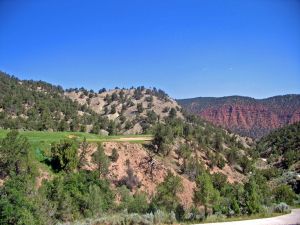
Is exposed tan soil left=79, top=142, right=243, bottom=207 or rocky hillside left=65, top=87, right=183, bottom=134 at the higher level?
rocky hillside left=65, top=87, right=183, bottom=134

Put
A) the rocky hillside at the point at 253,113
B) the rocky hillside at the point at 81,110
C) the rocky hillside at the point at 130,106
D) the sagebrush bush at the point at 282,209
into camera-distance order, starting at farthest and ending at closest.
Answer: the rocky hillside at the point at 253,113 < the rocky hillside at the point at 130,106 < the rocky hillside at the point at 81,110 < the sagebrush bush at the point at 282,209

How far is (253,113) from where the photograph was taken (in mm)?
182875

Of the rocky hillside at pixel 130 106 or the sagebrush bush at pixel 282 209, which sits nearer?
the sagebrush bush at pixel 282 209

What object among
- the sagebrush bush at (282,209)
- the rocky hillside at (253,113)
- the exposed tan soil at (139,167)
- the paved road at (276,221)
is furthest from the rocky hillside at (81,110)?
the rocky hillside at (253,113)

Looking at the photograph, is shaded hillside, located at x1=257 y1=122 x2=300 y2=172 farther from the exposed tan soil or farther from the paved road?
the paved road

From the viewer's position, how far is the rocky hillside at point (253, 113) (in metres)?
171

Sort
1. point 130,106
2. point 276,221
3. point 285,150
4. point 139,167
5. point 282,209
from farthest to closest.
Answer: point 130,106, point 285,150, point 139,167, point 282,209, point 276,221

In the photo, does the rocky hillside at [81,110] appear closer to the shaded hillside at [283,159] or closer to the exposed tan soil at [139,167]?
the exposed tan soil at [139,167]

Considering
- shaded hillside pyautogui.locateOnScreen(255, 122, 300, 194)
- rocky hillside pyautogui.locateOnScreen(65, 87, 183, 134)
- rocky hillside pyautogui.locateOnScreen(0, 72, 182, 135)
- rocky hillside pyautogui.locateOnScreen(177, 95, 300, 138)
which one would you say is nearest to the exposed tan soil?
shaded hillside pyautogui.locateOnScreen(255, 122, 300, 194)

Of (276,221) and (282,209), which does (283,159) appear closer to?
(282,209)

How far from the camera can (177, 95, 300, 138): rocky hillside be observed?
171 meters

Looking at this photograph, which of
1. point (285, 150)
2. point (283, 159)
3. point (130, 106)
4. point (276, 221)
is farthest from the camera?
point (130, 106)

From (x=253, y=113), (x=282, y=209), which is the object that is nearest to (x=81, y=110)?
(x=282, y=209)

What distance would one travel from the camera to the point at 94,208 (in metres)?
23.9
